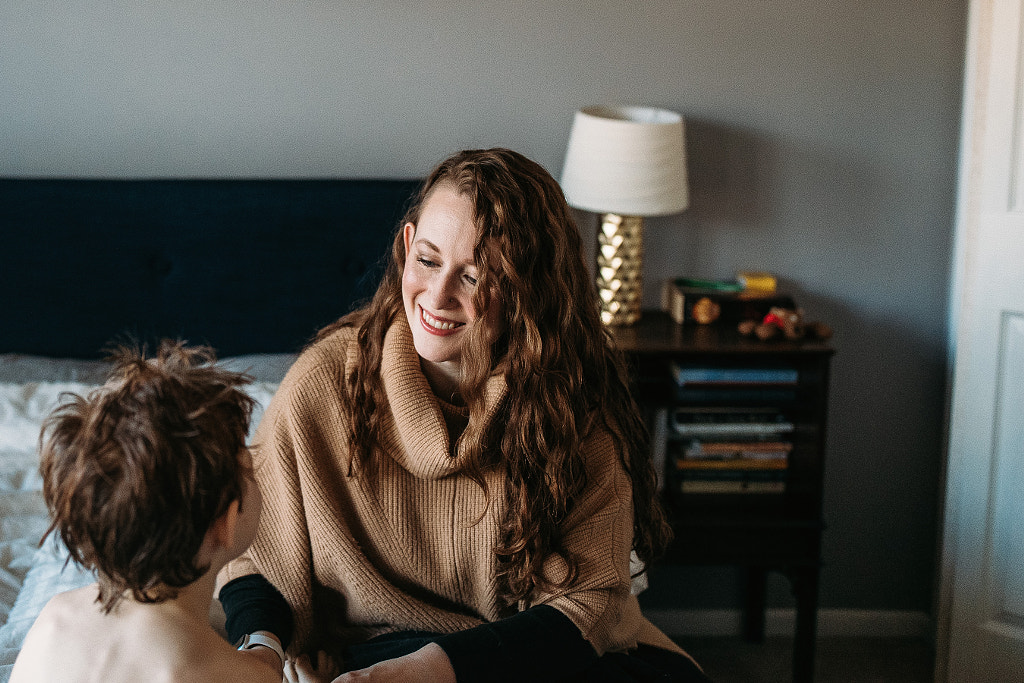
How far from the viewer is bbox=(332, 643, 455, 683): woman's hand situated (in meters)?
1.09

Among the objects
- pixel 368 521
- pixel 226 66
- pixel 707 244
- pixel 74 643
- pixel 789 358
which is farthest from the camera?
pixel 707 244

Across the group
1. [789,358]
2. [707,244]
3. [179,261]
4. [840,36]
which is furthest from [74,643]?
[840,36]

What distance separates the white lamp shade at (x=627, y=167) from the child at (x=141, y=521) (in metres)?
1.29

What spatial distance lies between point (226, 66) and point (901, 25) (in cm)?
171

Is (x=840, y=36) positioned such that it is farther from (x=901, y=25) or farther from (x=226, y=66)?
(x=226, y=66)

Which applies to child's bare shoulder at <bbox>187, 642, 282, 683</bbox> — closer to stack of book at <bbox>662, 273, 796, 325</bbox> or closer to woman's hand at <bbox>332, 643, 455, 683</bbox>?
woman's hand at <bbox>332, 643, 455, 683</bbox>

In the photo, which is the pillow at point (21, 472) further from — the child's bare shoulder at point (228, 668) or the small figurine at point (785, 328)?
the small figurine at point (785, 328)

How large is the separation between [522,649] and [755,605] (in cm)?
152

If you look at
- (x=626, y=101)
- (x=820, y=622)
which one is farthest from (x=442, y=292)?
(x=820, y=622)

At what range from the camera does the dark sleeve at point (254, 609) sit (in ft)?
4.03

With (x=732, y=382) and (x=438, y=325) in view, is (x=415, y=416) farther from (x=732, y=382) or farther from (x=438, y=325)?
(x=732, y=382)

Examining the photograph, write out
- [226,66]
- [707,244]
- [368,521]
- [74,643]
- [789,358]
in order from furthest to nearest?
1. [707,244]
2. [226,66]
3. [789,358]
4. [368,521]
5. [74,643]

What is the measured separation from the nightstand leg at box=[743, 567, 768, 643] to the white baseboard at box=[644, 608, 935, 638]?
0.03 m

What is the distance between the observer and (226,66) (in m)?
2.20
